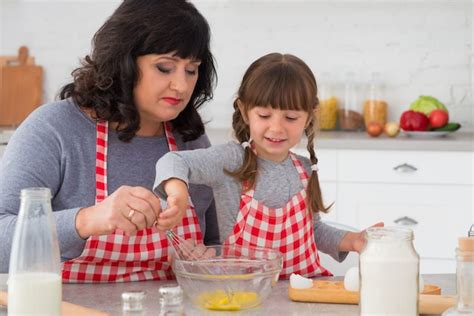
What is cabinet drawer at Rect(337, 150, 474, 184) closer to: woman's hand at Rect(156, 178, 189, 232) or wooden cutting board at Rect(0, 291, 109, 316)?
woman's hand at Rect(156, 178, 189, 232)

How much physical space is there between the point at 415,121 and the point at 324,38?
70 cm

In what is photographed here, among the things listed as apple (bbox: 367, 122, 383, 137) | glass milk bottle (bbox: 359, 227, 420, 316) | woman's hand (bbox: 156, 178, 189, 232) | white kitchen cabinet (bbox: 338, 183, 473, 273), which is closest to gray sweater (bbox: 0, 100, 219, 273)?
woman's hand (bbox: 156, 178, 189, 232)

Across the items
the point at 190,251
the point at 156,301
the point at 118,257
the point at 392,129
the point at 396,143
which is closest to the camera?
the point at 156,301

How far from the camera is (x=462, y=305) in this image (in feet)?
4.40

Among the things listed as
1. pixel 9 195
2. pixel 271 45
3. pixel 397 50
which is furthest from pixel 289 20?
pixel 9 195

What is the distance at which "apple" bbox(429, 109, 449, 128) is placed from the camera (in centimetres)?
413

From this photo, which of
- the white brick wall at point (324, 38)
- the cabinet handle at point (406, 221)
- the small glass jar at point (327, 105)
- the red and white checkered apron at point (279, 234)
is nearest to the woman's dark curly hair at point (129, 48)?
the red and white checkered apron at point (279, 234)

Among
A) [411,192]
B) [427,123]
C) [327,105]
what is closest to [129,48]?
[411,192]

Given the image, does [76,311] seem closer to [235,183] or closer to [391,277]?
[391,277]

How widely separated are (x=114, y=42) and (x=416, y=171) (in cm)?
214

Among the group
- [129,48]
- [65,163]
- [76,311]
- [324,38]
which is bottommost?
[76,311]

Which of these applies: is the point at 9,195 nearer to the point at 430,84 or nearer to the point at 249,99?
the point at 249,99

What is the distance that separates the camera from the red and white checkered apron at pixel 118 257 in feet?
6.21

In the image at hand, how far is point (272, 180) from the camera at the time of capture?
2.06 meters
